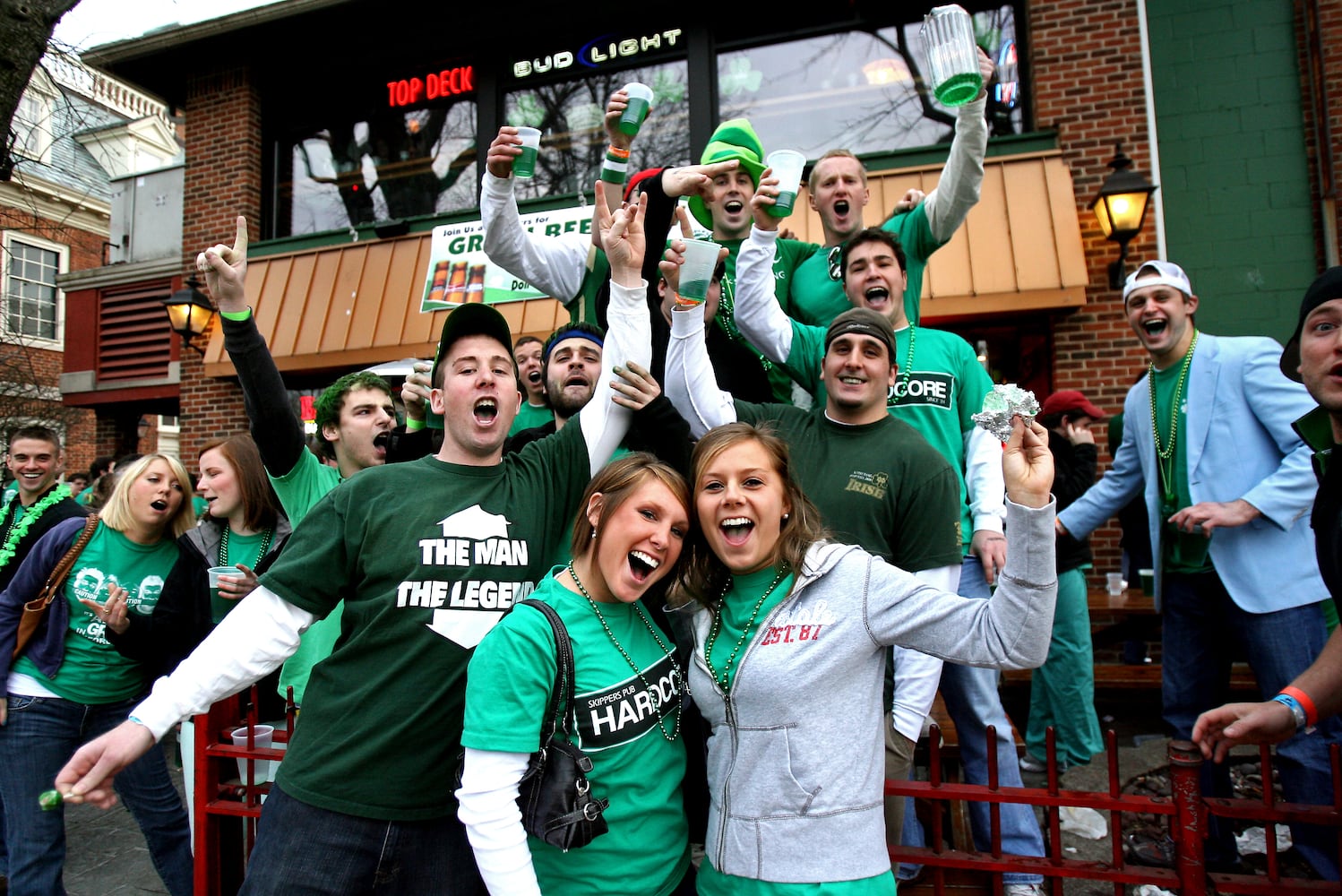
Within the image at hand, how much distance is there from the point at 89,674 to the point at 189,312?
6.79 meters

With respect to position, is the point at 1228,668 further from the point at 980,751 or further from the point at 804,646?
the point at 804,646

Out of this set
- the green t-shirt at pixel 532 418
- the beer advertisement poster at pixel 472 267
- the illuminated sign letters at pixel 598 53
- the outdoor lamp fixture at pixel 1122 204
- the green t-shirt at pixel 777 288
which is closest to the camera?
the green t-shirt at pixel 777 288

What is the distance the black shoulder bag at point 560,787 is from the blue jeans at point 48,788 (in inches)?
96.7

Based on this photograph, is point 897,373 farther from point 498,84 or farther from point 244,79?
point 244,79

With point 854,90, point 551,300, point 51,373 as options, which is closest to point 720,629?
point 551,300

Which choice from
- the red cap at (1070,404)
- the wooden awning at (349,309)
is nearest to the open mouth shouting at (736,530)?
the red cap at (1070,404)

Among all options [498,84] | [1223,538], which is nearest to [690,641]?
[1223,538]

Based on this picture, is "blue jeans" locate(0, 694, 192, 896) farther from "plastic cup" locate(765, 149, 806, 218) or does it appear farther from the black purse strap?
"plastic cup" locate(765, 149, 806, 218)

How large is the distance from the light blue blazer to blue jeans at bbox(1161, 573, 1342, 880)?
3.8 inches

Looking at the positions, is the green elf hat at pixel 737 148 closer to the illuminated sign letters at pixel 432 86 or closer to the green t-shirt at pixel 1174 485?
the green t-shirt at pixel 1174 485

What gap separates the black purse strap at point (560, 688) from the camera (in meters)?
1.76

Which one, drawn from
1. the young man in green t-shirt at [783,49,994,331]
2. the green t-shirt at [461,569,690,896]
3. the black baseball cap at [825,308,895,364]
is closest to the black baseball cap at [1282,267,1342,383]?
the black baseball cap at [825,308,895,364]

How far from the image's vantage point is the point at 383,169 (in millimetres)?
9531

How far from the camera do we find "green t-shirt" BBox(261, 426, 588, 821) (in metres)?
1.96
